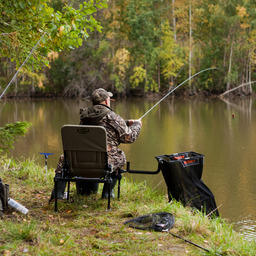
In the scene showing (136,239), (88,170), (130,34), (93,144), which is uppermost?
(130,34)

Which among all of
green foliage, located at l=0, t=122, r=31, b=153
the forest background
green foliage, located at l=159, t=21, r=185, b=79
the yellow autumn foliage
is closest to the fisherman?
green foliage, located at l=0, t=122, r=31, b=153

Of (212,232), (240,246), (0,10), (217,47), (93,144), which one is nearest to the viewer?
(240,246)

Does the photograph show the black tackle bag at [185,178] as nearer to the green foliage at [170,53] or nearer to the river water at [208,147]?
the river water at [208,147]

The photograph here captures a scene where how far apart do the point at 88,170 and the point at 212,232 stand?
50.4 inches

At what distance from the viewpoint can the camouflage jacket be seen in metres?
4.25

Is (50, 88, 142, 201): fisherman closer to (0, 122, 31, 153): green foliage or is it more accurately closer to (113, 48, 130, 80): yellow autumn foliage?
(0, 122, 31, 153): green foliage

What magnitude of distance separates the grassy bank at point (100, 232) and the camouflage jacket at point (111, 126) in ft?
1.62

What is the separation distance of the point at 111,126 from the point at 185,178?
3.02ft


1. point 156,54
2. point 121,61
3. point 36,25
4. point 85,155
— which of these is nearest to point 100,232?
point 85,155

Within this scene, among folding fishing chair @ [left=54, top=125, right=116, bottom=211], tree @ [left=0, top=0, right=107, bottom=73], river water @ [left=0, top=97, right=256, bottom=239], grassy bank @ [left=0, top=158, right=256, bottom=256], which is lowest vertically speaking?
river water @ [left=0, top=97, right=256, bottom=239]

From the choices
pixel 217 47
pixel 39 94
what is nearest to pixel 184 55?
pixel 217 47

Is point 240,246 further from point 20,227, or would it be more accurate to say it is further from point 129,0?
point 129,0

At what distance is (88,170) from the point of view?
13.5ft

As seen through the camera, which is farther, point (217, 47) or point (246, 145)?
point (217, 47)
